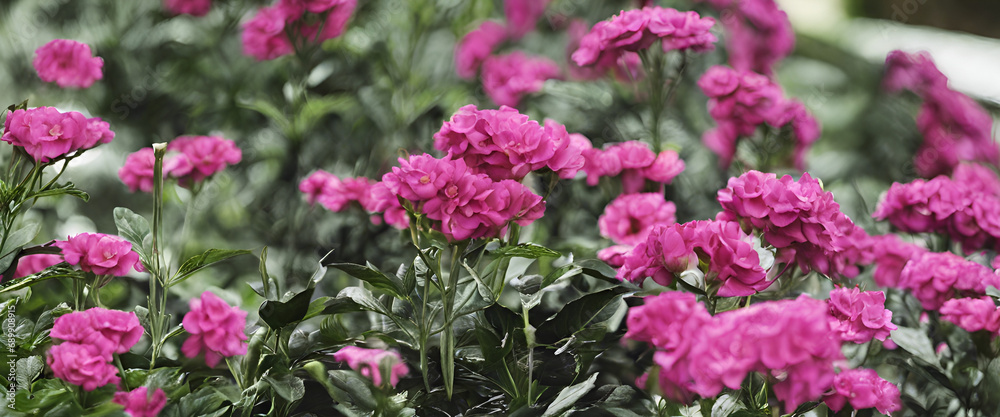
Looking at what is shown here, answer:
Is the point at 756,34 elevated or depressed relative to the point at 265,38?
depressed

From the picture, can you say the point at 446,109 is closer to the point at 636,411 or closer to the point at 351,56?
the point at 351,56

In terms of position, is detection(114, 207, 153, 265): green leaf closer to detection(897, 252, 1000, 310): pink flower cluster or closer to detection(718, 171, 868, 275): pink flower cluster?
detection(718, 171, 868, 275): pink flower cluster

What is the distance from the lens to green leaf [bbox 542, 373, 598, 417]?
2.37ft

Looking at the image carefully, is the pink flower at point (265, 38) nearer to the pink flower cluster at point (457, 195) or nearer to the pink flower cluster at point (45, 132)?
the pink flower cluster at point (45, 132)

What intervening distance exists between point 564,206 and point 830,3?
230 cm

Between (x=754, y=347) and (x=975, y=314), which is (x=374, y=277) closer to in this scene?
(x=754, y=347)

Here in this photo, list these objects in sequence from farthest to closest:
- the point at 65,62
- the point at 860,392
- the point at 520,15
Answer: the point at 520,15, the point at 65,62, the point at 860,392

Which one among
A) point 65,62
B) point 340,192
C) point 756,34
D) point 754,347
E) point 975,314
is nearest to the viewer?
point 754,347

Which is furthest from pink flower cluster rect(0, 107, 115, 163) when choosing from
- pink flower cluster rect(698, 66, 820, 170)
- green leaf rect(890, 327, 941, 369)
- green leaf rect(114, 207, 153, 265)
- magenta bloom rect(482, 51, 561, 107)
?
green leaf rect(890, 327, 941, 369)

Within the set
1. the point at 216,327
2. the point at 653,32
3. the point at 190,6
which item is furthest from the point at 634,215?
the point at 190,6

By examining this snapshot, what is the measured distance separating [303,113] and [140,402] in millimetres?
843

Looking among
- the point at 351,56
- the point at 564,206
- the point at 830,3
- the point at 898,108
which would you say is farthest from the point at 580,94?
the point at 830,3

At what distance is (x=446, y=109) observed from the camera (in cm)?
158

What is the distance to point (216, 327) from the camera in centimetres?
83
